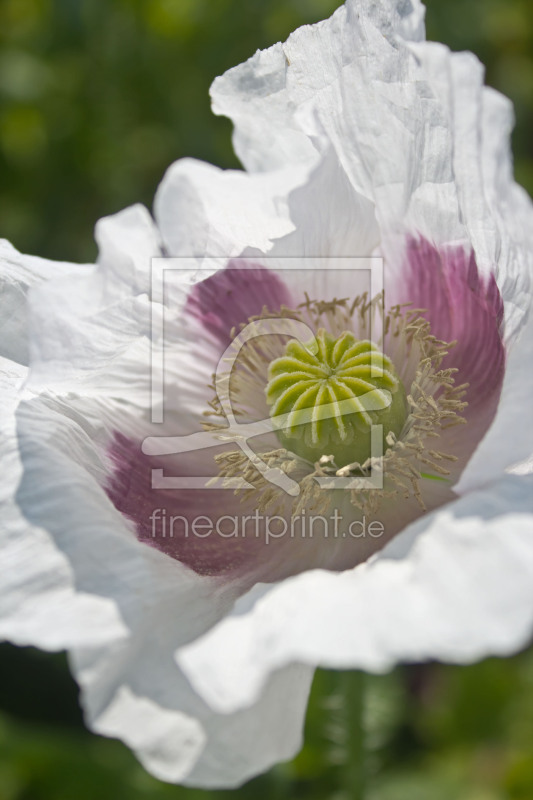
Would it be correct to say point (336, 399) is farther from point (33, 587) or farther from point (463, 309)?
point (33, 587)

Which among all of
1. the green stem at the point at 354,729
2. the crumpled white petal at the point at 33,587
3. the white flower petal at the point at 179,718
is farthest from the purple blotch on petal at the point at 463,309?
the crumpled white petal at the point at 33,587

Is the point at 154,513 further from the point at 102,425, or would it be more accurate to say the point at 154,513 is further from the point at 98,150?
the point at 98,150

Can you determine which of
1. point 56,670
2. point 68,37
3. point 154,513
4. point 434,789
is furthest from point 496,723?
point 68,37

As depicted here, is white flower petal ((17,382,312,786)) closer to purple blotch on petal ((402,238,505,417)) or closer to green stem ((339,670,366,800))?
green stem ((339,670,366,800))

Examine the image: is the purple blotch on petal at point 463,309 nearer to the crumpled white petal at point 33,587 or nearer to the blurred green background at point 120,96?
the crumpled white petal at point 33,587

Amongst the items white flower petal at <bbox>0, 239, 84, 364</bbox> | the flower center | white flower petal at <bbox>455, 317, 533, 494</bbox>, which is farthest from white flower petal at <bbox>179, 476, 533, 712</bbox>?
white flower petal at <bbox>0, 239, 84, 364</bbox>

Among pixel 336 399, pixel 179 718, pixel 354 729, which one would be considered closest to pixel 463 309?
pixel 336 399

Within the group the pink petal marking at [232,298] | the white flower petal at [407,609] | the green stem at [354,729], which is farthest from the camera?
the pink petal marking at [232,298]
